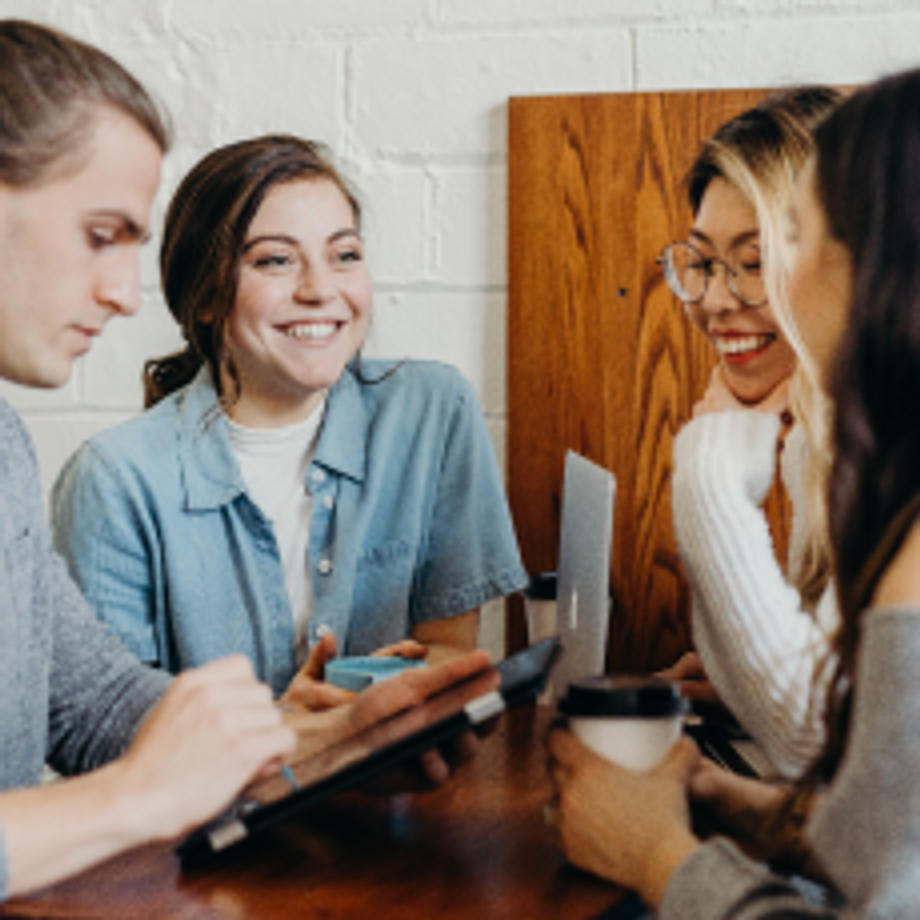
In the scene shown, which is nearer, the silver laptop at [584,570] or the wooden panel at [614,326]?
the silver laptop at [584,570]

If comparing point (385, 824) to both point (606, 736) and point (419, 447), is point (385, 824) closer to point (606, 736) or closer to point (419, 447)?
point (606, 736)

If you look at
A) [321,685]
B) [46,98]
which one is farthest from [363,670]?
[46,98]

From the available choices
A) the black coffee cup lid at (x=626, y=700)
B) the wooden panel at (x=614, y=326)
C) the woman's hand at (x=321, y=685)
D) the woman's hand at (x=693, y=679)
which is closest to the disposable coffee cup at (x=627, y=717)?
the black coffee cup lid at (x=626, y=700)

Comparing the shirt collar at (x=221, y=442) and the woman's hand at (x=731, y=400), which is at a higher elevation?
the woman's hand at (x=731, y=400)

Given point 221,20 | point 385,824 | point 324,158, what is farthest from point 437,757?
point 221,20

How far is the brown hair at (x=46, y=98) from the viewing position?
2.67ft

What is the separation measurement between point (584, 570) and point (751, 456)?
10.2 inches

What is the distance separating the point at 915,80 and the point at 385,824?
61 cm

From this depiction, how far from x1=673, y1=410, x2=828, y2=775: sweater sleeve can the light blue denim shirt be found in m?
0.39

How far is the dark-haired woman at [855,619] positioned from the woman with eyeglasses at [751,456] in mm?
195

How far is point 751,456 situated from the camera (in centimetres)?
115

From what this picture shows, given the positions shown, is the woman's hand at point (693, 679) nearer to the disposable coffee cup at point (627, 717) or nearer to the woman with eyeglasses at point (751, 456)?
the woman with eyeglasses at point (751, 456)

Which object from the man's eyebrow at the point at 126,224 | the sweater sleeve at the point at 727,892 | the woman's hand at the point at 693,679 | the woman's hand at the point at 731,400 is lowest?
the woman's hand at the point at 693,679

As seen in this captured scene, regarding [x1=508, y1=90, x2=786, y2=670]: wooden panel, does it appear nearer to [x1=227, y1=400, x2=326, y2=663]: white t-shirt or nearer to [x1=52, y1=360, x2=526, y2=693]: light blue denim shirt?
[x1=52, y1=360, x2=526, y2=693]: light blue denim shirt
